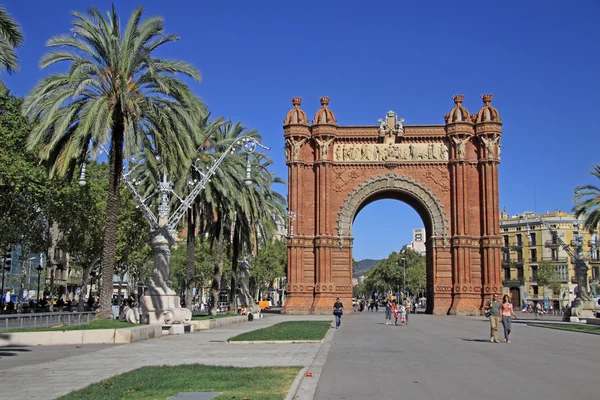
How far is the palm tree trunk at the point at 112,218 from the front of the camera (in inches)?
910

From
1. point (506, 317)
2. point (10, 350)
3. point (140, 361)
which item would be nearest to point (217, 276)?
point (506, 317)

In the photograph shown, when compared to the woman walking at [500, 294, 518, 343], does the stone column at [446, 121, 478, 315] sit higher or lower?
higher

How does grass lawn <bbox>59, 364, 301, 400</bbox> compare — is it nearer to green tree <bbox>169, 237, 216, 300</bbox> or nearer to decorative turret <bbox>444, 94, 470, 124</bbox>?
decorative turret <bbox>444, 94, 470, 124</bbox>

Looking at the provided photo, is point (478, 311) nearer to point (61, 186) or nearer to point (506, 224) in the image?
point (61, 186)

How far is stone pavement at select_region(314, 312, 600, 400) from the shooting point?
396 inches

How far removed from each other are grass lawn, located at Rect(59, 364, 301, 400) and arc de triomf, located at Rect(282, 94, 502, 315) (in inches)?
1473

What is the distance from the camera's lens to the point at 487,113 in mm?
50875

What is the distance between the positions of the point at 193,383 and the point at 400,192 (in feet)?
142

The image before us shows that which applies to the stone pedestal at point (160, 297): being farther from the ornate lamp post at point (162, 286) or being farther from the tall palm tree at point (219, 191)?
the tall palm tree at point (219, 191)

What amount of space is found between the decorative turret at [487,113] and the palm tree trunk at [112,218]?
3403cm

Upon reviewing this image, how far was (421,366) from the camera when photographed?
13.7 metres

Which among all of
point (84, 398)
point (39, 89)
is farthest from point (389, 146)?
point (84, 398)

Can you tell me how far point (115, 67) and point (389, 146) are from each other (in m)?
31.7

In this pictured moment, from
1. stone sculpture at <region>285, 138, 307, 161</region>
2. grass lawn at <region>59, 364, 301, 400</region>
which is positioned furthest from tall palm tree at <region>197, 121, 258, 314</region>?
grass lawn at <region>59, 364, 301, 400</region>
